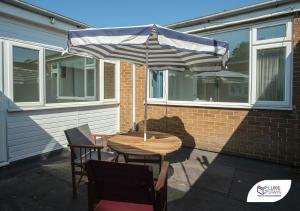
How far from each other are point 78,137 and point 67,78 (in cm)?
289

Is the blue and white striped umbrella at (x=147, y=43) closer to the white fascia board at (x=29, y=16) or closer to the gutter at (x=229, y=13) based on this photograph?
the gutter at (x=229, y=13)

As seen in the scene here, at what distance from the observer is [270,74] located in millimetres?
5492

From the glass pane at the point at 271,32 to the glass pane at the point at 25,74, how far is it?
4.85 metres

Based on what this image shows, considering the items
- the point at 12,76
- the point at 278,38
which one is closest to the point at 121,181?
the point at 12,76

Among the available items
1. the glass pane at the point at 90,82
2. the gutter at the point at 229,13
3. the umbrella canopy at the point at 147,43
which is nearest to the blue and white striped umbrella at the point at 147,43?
the umbrella canopy at the point at 147,43

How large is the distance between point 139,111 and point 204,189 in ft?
13.5

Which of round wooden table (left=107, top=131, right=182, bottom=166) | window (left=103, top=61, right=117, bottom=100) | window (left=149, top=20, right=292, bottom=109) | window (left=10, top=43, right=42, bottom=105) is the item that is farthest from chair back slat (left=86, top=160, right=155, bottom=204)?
window (left=103, top=61, right=117, bottom=100)

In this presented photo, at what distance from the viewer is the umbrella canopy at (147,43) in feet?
9.89

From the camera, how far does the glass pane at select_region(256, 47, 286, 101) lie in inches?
210

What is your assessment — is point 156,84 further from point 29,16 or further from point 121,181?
point 121,181

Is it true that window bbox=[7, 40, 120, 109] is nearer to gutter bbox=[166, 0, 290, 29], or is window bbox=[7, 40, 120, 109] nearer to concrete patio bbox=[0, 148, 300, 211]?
concrete patio bbox=[0, 148, 300, 211]

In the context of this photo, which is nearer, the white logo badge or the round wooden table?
the round wooden table

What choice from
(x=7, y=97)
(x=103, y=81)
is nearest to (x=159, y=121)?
(x=103, y=81)

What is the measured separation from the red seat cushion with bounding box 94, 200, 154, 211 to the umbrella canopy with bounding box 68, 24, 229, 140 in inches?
68.9
